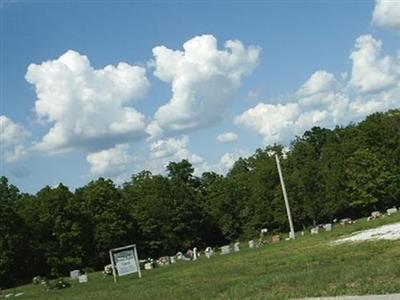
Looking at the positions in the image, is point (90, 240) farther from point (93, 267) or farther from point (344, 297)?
point (344, 297)

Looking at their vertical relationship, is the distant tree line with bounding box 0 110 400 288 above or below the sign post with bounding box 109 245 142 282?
above

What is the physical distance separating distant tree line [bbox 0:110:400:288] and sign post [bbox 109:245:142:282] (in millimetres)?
30209

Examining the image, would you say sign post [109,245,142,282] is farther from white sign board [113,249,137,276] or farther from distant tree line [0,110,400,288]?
distant tree line [0,110,400,288]

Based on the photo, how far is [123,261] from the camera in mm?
32281

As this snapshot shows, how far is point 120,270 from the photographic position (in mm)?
32062

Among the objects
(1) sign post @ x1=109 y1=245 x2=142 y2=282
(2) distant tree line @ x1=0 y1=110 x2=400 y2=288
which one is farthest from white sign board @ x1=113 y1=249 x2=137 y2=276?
(2) distant tree line @ x1=0 y1=110 x2=400 y2=288

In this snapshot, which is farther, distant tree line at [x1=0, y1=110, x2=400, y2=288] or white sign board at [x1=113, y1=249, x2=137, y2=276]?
distant tree line at [x1=0, y1=110, x2=400, y2=288]

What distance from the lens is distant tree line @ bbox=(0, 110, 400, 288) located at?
6531cm

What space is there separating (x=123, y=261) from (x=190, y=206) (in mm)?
49059

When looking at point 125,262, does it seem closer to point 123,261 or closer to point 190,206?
point 123,261

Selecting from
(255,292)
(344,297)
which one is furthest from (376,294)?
(255,292)

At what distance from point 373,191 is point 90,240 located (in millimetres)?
31991

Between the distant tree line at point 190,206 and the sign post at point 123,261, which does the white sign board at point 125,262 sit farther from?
the distant tree line at point 190,206

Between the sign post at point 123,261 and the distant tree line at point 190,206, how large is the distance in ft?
99.1
